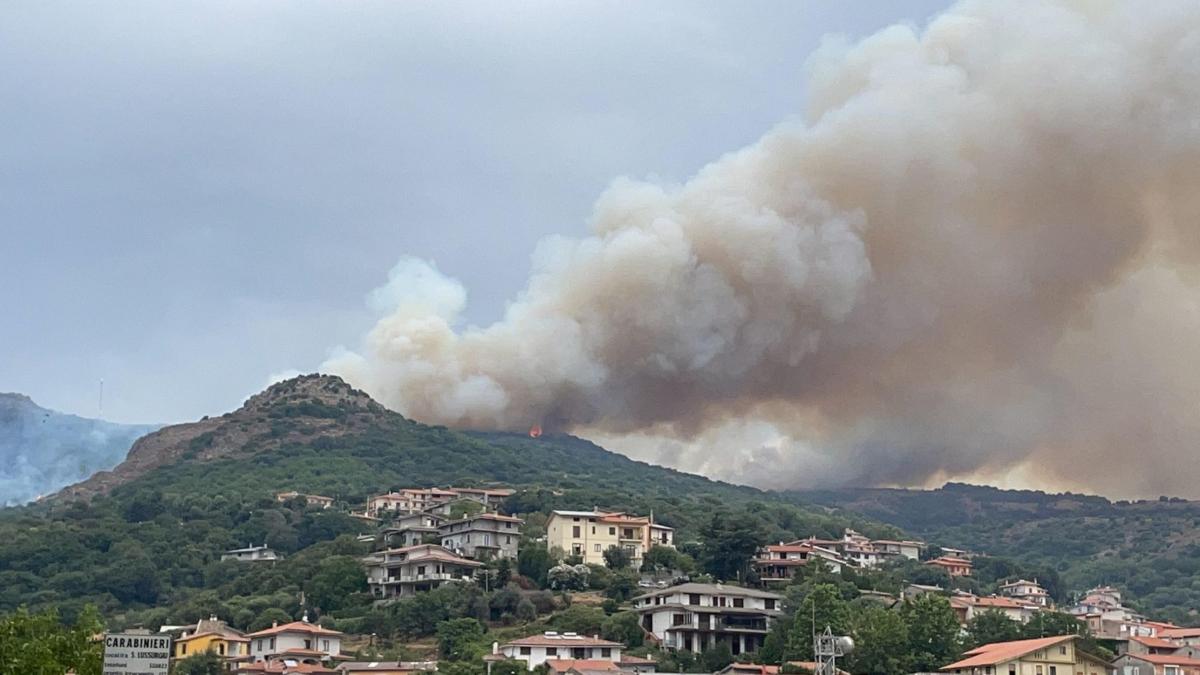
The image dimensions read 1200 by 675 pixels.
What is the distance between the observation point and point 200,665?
66.2 metres

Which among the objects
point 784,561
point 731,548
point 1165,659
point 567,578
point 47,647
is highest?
point 731,548

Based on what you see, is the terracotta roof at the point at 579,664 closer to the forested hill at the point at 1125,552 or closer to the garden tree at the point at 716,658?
the garden tree at the point at 716,658

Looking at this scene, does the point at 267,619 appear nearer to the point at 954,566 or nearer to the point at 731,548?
the point at 731,548

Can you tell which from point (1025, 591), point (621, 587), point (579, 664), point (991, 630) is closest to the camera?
point (579, 664)

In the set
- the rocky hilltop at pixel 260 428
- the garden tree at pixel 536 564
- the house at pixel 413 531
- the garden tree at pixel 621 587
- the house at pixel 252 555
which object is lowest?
the garden tree at pixel 621 587

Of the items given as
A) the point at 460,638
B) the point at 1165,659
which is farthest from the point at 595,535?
the point at 1165,659

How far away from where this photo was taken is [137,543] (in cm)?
9869

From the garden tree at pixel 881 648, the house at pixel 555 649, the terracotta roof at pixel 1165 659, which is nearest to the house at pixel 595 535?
the house at pixel 555 649

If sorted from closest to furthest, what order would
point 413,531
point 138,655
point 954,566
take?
1. point 138,655
2. point 413,531
3. point 954,566

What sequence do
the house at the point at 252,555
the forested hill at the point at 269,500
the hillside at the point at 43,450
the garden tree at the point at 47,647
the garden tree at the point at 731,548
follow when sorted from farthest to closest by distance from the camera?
the hillside at the point at 43,450 < the house at the point at 252,555 < the forested hill at the point at 269,500 < the garden tree at the point at 731,548 < the garden tree at the point at 47,647

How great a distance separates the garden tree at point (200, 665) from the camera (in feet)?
215

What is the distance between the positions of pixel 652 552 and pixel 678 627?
16.1 meters

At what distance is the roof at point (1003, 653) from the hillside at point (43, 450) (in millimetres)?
120831

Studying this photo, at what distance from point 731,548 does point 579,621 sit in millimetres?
15826
